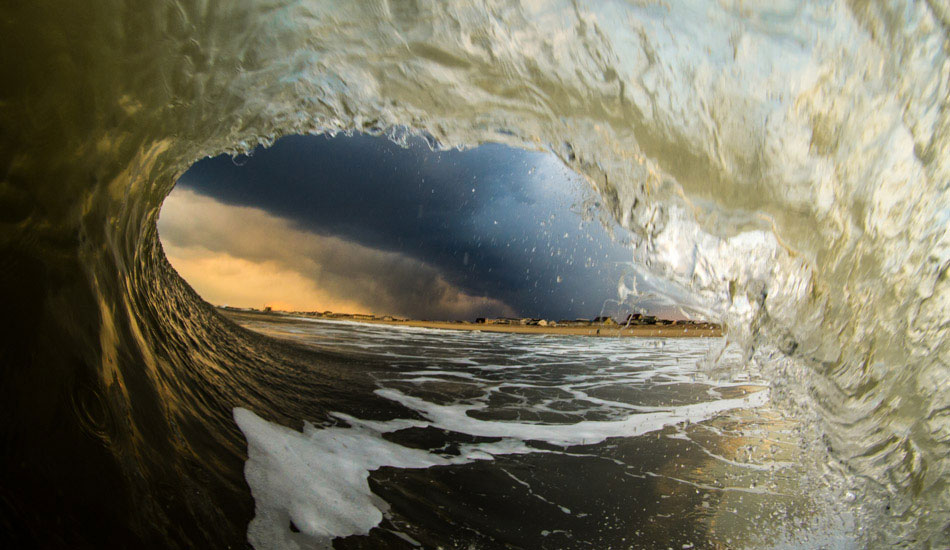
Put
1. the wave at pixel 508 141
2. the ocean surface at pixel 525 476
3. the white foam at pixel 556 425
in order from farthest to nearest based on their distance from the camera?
the white foam at pixel 556 425 < the ocean surface at pixel 525 476 < the wave at pixel 508 141

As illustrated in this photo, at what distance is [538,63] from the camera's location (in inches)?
104

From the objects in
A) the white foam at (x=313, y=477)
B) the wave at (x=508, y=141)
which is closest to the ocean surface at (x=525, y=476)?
the white foam at (x=313, y=477)

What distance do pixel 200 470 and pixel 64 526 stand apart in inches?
30.8

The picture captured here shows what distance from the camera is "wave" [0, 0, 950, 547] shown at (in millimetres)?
1553

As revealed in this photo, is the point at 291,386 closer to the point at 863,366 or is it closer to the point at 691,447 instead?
the point at 691,447

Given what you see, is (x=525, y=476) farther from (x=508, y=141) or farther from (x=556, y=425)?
(x=508, y=141)

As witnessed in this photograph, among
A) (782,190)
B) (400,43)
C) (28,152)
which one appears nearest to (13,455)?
(28,152)

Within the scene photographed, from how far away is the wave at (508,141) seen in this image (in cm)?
155

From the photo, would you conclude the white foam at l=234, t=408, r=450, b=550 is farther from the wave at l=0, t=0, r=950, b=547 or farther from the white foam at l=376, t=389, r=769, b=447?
the white foam at l=376, t=389, r=769, b=447

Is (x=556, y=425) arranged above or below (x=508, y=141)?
below

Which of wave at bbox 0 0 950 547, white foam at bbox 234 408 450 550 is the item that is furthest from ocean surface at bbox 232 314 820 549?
wave at bbox 0 0 950 547

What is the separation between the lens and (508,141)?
11.2ft

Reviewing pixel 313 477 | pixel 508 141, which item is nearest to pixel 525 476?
pixel 313 477

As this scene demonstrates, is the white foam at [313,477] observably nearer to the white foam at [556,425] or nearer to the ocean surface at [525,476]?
the ocean surface at [525,476]
